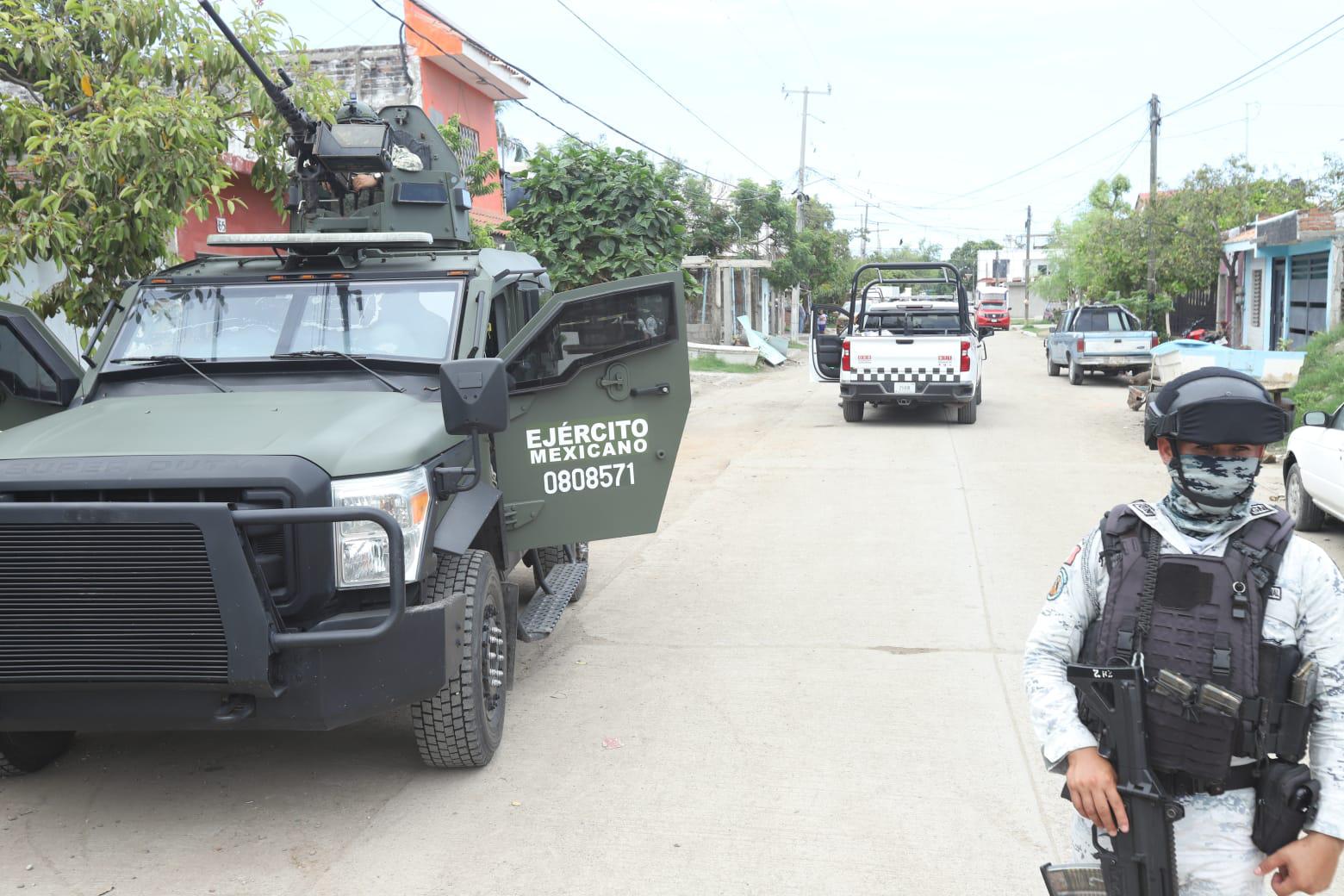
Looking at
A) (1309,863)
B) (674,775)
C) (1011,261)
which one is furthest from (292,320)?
(1011,261)

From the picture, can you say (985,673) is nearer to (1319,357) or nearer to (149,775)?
(149,775)

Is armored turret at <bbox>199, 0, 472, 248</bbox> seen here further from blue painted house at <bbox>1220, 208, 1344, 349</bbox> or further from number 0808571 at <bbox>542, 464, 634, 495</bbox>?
blue painted house at <bbox>1220, 208, 1344, 349</bbox>

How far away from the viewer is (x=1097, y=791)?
2.35 meters

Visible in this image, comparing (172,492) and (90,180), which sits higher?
(90,180)

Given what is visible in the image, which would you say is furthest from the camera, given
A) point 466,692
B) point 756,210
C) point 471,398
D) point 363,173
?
point 756,210

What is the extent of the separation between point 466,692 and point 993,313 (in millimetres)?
60940

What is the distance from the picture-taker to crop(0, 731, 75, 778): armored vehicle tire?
4.61 m

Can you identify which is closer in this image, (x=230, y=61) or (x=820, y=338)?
(x=230, y=61)

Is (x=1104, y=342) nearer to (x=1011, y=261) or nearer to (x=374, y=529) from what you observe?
(x=374, y=529)

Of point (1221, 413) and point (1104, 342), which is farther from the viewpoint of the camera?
point (1104, 342)

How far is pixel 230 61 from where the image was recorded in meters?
7.27

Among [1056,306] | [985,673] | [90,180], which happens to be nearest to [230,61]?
[90,180]

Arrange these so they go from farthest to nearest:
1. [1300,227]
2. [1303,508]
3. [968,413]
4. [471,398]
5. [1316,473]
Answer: [1300,227] < [968,413] < [1303,508] < [1316,473] < [471,398]

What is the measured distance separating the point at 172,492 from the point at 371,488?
659 mm
